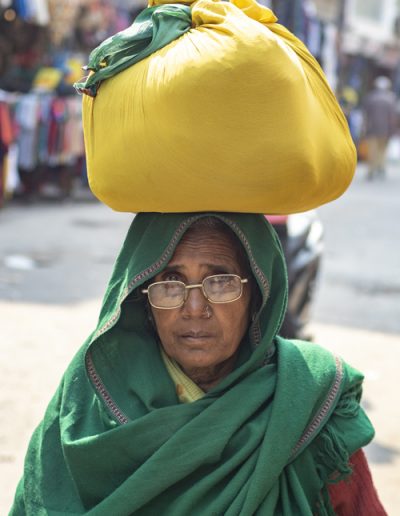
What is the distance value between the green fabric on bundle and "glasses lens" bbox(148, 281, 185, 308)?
0.47 m

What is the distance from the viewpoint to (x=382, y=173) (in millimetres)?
19734

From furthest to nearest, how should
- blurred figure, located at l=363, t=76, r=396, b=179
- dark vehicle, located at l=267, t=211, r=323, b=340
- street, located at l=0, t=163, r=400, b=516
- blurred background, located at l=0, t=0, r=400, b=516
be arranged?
blurred figure, located at l=363, t=76, r=396, b=179 → dark vehicle, located at l=267, t=211, r=323, b=340 → blurred background, located at l=0, t=0, r=400, b=516 → street, located at l=0, t=163, r=400, b=516

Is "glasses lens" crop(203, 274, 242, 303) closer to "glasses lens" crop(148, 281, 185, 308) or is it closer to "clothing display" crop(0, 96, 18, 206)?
"glasses lens" crop(148, 281, 185, 308)

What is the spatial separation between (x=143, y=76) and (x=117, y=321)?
0.55 meters


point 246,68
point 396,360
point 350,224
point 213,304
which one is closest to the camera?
point 246,68

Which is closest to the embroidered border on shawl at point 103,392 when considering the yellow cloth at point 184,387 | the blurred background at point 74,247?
the yellow cloth at point 184,387

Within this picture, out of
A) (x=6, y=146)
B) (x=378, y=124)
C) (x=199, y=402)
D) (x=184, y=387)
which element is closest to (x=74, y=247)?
(x=6, y=146)

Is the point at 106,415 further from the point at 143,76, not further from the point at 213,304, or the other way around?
the point at 143,76

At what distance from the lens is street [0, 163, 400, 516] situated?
4352mm

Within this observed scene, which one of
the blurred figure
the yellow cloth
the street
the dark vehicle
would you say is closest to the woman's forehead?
the yellow cloth

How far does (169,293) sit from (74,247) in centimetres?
725

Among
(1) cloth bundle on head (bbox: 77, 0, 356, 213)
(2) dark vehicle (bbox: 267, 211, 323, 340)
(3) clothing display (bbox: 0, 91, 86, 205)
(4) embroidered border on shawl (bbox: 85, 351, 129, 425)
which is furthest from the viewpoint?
(3) clothing display (bbox: 0, 91, 86, 205)

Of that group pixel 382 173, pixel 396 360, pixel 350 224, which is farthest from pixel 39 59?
pixel 382 173

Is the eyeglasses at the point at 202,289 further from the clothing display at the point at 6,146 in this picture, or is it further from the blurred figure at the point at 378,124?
the blurred figure at the point at 378,124
